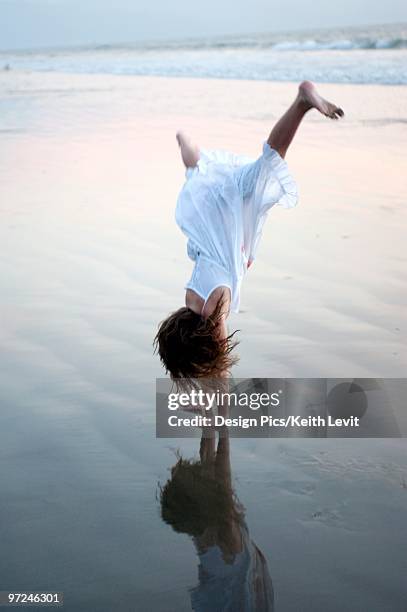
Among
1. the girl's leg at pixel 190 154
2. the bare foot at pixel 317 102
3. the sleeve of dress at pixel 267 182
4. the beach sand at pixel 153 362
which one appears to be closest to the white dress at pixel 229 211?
the sleeve of dress at pixel 267 182

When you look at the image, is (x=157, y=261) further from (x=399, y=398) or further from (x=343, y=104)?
(x=343, y=104)

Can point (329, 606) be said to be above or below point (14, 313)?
below

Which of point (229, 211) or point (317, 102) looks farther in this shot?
point (229, 211)

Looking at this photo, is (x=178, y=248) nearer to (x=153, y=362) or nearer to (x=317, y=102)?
(x=153, y=362)

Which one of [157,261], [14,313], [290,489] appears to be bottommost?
[290,489]

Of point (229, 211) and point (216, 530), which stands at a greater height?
point (229, 211)

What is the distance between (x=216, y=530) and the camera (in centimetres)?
271

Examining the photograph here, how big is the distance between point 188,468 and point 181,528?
44cm

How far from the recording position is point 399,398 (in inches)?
141

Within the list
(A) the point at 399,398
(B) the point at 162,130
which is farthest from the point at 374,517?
(B) the point at 162,130

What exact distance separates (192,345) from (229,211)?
822mm

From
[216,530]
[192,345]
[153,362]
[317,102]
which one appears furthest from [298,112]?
[216,530]

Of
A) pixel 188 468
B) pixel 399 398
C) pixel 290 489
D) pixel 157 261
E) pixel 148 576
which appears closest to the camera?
pixel 148 576

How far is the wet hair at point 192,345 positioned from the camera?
353 centimetres
